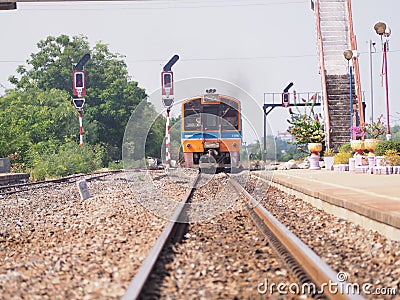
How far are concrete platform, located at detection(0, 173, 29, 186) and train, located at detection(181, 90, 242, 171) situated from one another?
540 cm

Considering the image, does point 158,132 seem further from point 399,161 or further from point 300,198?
point 300,198

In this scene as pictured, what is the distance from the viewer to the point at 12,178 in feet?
67.5

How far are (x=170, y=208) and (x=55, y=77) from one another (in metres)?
40.2

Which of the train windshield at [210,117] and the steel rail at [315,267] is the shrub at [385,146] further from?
the steel rail at [315,267]

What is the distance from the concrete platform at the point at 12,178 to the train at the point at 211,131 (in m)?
5.40

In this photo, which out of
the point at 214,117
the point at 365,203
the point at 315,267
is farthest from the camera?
the point at 214,117

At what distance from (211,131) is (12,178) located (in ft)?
21.9

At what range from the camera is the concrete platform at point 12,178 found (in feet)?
65.1

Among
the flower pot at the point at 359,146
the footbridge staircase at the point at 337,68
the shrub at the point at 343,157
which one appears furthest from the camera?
the footbridge staircase at the point at 337,68

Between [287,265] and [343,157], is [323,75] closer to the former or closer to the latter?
[343,157]

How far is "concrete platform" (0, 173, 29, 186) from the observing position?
1984 cm

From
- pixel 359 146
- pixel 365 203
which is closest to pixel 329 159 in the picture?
pixel 359 146

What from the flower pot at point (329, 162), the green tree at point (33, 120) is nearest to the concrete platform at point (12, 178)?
the green tree at point (33, 120)

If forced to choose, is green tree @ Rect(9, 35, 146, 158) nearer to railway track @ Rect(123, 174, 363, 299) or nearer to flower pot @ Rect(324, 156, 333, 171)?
flower pot @ Rect(324, 156, 333, 171)
